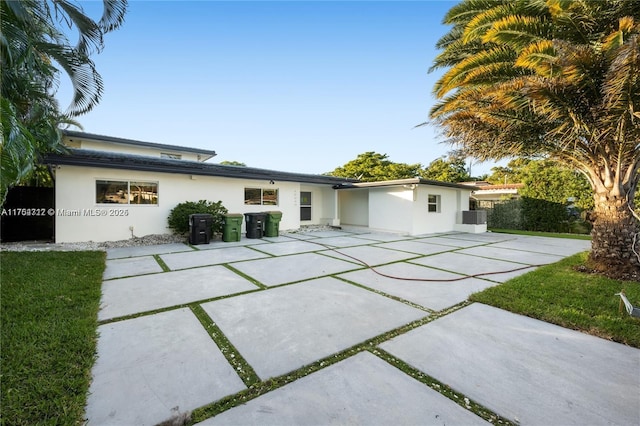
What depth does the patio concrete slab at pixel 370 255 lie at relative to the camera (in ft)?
22.9

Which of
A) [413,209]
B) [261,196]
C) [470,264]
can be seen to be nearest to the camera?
[470,264]

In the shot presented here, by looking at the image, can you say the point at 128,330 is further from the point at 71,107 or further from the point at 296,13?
the point at 296,13

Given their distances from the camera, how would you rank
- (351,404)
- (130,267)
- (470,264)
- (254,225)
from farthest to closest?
1. (254,225)
2. (470,264)
3. (130,267)
4. (351,404)

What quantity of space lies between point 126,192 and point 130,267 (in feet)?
16.4

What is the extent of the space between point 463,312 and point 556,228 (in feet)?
46.1

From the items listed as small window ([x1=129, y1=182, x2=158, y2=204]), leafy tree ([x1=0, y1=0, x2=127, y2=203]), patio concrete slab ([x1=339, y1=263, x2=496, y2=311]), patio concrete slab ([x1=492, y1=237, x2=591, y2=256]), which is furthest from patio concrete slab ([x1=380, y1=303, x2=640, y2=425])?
small window ([x1=129, y1=182, x2=158, y2=204])

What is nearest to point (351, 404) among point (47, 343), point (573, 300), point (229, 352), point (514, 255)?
point (229, 352)

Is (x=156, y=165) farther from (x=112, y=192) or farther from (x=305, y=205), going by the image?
(x=305, y=205)

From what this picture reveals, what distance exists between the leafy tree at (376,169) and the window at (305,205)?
10226mm

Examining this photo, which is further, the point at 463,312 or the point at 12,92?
the point at 12,92

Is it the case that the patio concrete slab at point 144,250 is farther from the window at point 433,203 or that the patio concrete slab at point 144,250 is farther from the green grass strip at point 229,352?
the window at point 433,203

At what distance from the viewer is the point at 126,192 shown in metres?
9.74

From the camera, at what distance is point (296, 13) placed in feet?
28.5

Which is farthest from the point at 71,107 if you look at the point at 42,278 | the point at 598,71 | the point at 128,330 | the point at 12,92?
the point at 598,71
